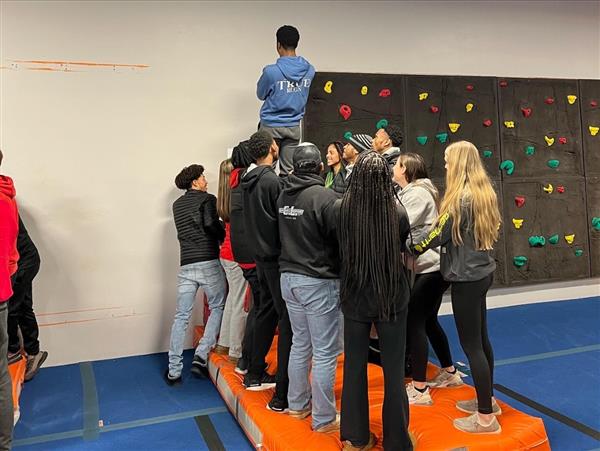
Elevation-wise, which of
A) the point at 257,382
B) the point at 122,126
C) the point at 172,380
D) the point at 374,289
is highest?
the point at 122,126

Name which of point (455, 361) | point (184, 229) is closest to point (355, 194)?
point (184, 229)

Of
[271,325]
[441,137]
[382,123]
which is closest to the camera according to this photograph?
[271,325]

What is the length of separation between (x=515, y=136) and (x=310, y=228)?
12.9ft

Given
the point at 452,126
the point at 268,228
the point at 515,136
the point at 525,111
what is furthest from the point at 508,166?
the point at 268,228

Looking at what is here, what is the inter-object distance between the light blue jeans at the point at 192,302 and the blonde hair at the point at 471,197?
196 cm

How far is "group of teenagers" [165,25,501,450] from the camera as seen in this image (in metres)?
2.49

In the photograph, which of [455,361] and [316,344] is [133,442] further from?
[455,361]

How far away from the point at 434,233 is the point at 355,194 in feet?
1.76

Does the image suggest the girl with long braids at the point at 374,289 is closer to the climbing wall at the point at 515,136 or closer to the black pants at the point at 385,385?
the black pants at the point at 385,385

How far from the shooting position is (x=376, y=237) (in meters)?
2.47

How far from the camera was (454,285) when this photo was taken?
2.79m

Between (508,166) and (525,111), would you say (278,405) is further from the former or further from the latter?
(525,111)

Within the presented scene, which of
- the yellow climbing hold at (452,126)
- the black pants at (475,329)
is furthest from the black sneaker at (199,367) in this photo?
the yellow climbing hold at (452,126)

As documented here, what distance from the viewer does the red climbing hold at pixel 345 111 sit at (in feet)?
16.9
